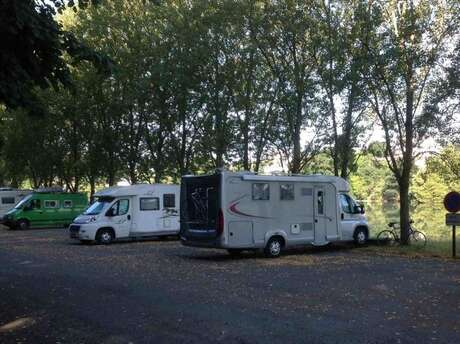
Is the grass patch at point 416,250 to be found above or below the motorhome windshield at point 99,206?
below

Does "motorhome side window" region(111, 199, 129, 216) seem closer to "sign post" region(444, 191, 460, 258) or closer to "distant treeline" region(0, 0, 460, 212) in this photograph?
"distant treeline" region(0, 0, 460, 212)

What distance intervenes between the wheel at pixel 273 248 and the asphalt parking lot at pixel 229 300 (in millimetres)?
634

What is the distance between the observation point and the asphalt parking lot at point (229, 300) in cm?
750

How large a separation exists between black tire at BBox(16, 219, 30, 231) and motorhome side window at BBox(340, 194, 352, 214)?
22.0 meters

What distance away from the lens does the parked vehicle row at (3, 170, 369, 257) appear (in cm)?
1686

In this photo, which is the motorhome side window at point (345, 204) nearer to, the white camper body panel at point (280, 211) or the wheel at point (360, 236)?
the wheel at point (360, 236)

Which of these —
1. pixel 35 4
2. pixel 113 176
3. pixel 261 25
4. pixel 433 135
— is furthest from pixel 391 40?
pixel 113 176

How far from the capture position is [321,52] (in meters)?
23.7

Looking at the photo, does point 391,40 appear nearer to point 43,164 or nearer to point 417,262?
point 417,262

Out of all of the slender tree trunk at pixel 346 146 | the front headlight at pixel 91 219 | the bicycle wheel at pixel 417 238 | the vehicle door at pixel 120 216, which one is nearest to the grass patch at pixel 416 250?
the bicycle wheel at pixel 417 238

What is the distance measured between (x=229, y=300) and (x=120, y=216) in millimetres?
14899

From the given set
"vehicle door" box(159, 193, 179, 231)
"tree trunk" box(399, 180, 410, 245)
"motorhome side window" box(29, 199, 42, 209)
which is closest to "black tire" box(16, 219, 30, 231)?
"motorhome side window" box(29, 199, 42, 209)

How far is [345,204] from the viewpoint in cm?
2084

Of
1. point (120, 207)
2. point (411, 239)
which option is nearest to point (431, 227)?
point (411, 239)
